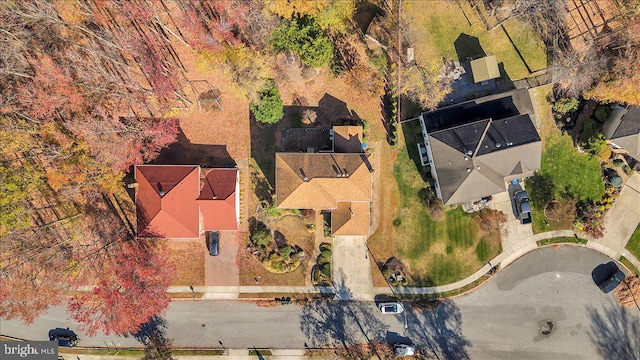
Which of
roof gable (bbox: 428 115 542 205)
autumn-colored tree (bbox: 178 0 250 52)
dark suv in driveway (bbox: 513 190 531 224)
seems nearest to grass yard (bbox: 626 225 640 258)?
dark suv in driveway (bbox: 513 190 531 224)

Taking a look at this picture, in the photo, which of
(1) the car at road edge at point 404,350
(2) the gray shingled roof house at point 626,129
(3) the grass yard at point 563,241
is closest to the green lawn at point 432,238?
(3) the grass yard at point 563,241

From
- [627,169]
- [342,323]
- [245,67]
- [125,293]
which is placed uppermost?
[245,67]

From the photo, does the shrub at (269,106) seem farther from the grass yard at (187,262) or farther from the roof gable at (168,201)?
the grass yard at (187,262)

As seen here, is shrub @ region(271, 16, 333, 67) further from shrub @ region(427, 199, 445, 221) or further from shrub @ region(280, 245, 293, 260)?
shrub @ region(280, 245, 293, 260)

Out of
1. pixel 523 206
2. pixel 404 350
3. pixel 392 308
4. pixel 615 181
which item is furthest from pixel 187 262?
pixel 615 181

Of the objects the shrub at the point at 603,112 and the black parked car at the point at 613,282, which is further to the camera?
the black parked car at the point at 613,282

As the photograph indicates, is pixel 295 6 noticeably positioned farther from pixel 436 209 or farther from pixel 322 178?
pixel 436 209
